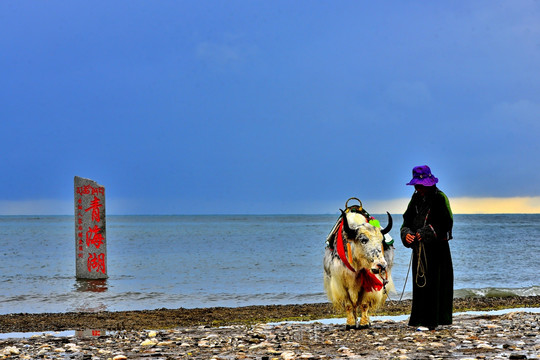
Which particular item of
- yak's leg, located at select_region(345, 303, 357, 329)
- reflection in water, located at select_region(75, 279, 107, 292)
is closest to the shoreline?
yak's leg, located at select_region(345, 303, 357, 329)

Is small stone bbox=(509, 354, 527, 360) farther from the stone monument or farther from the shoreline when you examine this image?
the stone monument

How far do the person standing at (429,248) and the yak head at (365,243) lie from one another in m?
0.43

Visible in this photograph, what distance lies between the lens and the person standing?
7852 millimetres

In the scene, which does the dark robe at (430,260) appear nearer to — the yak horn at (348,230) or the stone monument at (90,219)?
the yak horn at (348,230)

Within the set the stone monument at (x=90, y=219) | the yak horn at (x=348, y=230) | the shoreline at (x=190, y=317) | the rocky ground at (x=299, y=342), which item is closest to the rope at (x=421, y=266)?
the rocky ground at (x=299, y=342)

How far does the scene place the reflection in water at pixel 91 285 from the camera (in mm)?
17092

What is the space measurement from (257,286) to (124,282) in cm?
457

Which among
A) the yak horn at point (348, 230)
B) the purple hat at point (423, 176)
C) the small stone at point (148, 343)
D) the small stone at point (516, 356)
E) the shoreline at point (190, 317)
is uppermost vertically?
the purple hat at point (423, 176)

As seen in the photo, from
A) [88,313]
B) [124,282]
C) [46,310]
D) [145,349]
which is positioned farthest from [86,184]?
[145,349]

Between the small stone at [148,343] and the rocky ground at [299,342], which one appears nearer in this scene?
the rocky ground at [299,342]

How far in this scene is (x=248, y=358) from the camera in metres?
6.52

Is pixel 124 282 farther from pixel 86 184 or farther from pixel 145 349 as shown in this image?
pixel 145 349

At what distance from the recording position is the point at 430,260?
26.3ft

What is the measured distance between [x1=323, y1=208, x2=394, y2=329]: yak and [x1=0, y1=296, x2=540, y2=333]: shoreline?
108 inches
